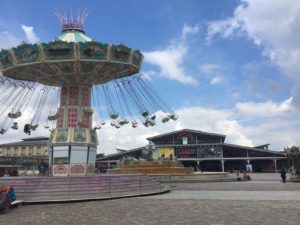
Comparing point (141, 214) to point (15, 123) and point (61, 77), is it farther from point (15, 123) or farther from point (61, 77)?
point (15, 123)

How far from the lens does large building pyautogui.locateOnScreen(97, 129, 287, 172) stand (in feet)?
251

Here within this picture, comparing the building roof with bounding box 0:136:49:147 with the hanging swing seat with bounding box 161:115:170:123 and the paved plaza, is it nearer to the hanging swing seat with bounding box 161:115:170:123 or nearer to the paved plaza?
the hanging swing seat with bounding box 161:115:170:123

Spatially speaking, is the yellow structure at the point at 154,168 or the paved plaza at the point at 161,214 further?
the yellow structure at the point at 154,168

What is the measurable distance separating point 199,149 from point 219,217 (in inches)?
2748

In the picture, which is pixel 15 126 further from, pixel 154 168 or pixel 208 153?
pixel 208 153

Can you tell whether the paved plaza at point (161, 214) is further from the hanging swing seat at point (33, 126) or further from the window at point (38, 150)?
the window at point (38, 150)

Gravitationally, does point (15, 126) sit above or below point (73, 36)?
below

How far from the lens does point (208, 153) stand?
7869cm

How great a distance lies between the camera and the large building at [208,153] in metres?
76.6

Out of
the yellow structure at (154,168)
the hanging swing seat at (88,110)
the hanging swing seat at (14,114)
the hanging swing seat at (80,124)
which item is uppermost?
the hanging swing seat at (88,110)

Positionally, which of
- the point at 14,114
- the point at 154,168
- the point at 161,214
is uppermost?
the point at 14,114


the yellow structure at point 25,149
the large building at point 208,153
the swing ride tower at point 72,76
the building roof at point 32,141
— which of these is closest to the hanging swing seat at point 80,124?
the swing ride tower at point 72,76

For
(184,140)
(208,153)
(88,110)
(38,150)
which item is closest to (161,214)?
(88,110)

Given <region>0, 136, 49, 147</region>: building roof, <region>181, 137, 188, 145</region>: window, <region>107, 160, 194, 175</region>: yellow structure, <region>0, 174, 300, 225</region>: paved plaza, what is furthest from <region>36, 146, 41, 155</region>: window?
<region>0, 174, 300, 225</region>: paved plaza
